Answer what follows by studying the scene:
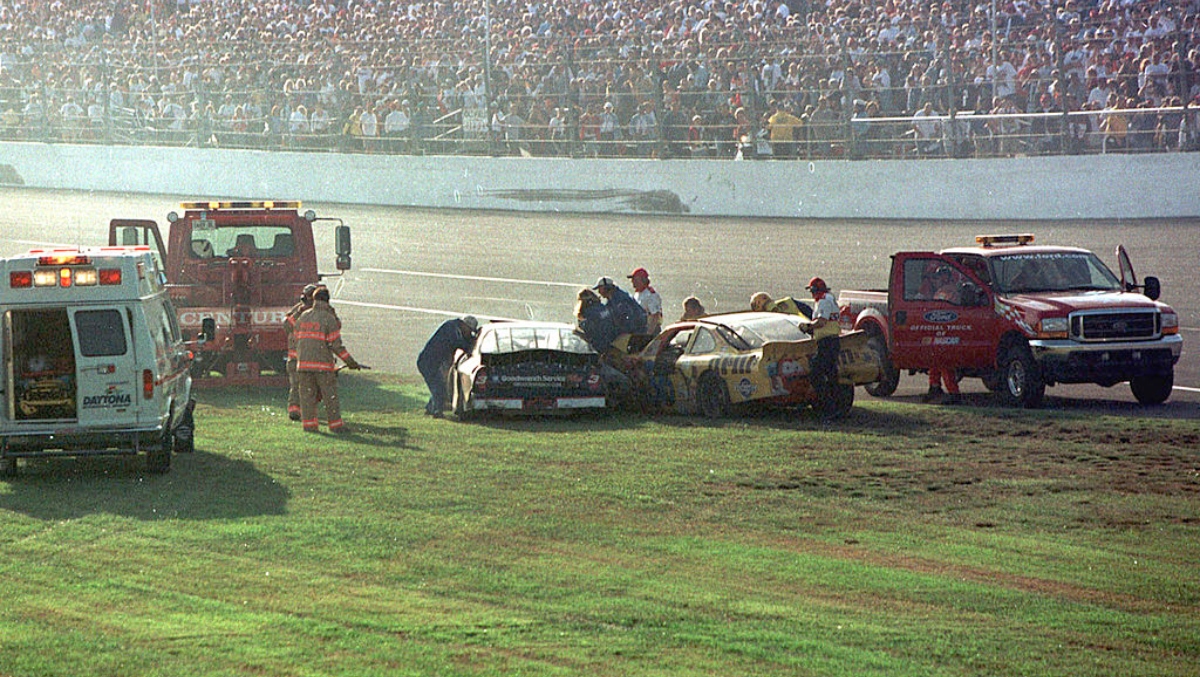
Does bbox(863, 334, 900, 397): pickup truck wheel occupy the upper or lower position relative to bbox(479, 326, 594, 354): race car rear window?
lower

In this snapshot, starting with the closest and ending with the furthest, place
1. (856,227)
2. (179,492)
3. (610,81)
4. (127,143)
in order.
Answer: (179,492), (856,227), (610,81), (127,143)

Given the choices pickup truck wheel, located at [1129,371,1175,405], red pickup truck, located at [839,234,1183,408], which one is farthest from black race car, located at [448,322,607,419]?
pickup truck wheel, located at [1129,371,1175,405]

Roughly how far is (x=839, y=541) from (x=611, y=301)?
8.40 m

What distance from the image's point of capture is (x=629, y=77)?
34.1 metres

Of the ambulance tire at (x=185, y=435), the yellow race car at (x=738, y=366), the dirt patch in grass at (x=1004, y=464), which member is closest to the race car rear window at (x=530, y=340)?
the yellow race car at (x=738, y=366)

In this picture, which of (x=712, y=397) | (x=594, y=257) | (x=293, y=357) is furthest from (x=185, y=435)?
(x=594, y=257)

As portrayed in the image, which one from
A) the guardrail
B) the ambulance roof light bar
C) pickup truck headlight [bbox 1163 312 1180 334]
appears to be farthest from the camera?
the guardrail

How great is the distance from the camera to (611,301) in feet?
63.6

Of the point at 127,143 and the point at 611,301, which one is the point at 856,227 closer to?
the point at 611,301

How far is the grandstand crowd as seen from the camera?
29.4 meters

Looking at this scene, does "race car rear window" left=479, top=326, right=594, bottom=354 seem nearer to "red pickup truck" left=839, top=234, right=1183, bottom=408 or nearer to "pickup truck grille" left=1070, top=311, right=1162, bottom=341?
"red pickup truck" left=839, top=234, right=1183, bottom=408

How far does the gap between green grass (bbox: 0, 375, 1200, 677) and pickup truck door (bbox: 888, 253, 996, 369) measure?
1.67 m

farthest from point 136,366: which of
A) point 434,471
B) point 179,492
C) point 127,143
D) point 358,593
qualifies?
point 127,143

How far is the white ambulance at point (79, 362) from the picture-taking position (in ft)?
44.3
